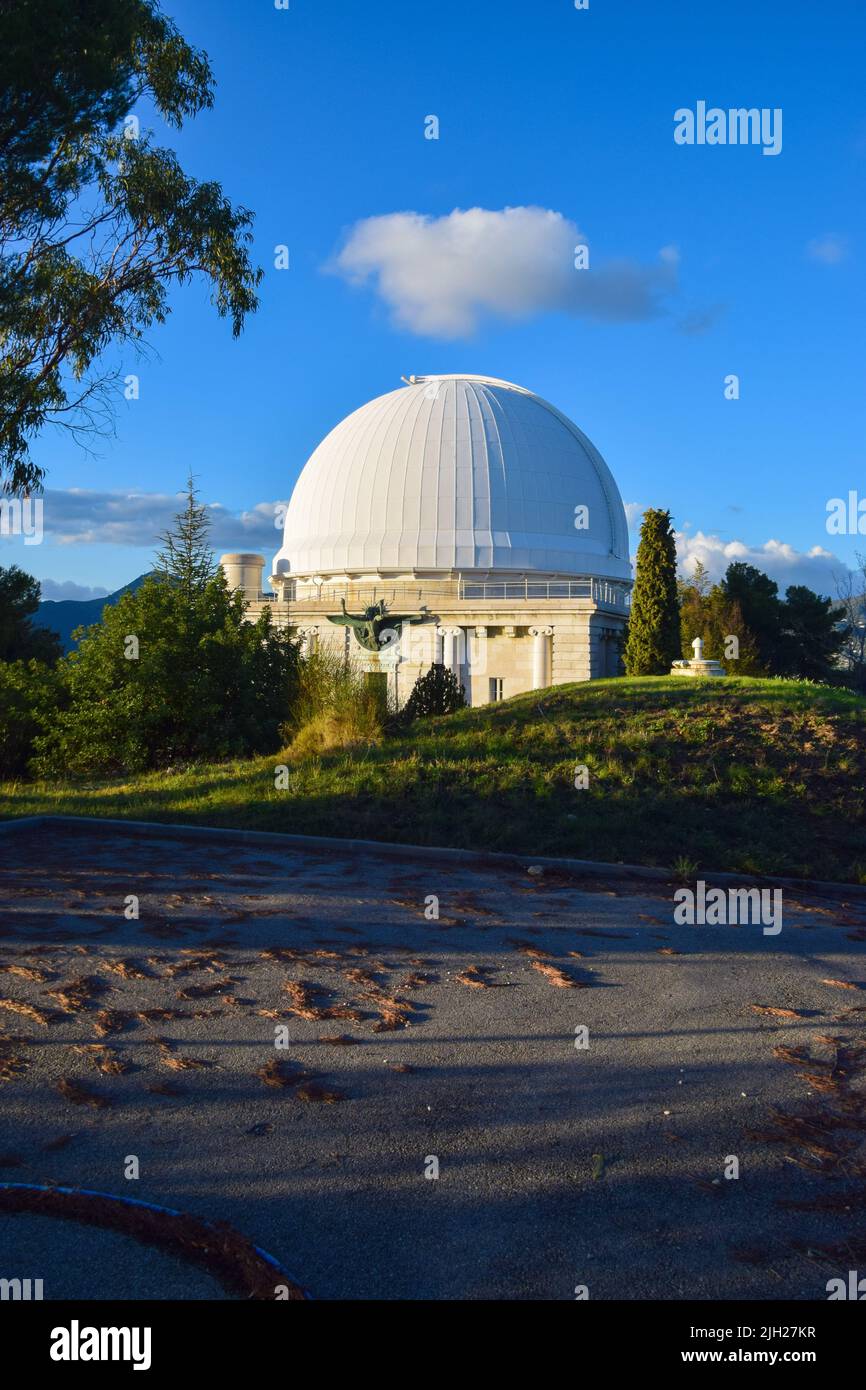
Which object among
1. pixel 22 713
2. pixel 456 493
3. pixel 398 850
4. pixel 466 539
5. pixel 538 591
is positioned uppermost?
pixel 456 493

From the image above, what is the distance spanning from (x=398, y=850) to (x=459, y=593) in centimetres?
2947

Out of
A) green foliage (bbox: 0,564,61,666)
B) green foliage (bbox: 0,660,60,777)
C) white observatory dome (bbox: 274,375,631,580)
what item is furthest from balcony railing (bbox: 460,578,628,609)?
green foliage (bbox: 0,660,60,777)

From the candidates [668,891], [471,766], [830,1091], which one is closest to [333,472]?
[471,766]

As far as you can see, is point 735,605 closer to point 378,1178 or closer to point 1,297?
point 1,297

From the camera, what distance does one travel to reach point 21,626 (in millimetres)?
35688

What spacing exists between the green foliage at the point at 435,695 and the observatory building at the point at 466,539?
13387 mm

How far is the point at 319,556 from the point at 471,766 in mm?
34524

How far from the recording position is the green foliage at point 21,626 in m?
34.1

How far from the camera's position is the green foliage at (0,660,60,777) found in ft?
67.1

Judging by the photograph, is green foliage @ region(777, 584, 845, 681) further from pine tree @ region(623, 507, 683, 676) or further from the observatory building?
pine tree @ region(623, 507, 683, 676)

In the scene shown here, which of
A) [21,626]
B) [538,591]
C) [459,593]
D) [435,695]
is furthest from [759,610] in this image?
[21,626]

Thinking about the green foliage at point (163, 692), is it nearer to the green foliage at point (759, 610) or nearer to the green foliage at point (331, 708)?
the green foliage at point (331, 708)

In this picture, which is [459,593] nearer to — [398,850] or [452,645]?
[452,645]

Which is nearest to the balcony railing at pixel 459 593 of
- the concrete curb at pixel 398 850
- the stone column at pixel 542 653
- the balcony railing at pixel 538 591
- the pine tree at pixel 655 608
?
the balcony railing at pixel 538 591
